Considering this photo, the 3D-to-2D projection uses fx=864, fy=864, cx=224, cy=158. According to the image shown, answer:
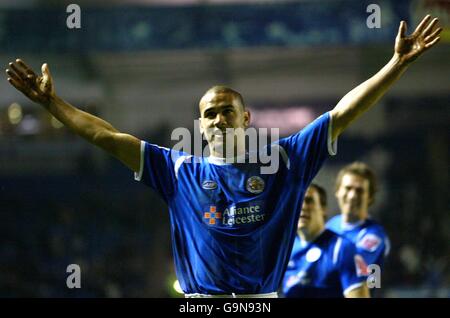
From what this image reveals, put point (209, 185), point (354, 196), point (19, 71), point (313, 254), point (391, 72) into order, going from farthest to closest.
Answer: point (354, 196)
point (313, 254)
point (209, 185)
point (19, 71)
point (391, 72)

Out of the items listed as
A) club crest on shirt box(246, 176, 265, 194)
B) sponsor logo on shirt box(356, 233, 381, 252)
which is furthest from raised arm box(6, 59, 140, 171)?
sponsor logo on shirt box(356, 233, 381, 252)

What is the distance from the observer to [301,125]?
563 inches

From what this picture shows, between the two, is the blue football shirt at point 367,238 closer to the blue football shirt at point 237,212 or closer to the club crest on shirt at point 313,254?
the club crest on shirt at point 313,254

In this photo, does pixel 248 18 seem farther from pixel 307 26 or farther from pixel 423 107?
pixel 423 107

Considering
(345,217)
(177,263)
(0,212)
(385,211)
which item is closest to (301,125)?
(385,211)

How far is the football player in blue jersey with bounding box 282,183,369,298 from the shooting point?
654 cm

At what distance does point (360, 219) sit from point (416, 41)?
3206 millimetres

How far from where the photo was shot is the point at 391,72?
4.28m

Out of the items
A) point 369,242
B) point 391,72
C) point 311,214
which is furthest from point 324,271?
point 391,72

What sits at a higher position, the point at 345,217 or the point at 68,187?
the point at 68,187

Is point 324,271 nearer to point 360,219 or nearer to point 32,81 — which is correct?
point 360,219

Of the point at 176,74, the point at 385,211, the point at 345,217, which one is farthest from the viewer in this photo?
the point at 176,74

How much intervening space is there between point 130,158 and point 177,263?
0.61 meters

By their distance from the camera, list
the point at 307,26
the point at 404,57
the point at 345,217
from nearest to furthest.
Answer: the point at 404,57 → the point at 345,217 → the point at 307,26
